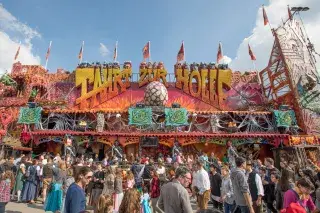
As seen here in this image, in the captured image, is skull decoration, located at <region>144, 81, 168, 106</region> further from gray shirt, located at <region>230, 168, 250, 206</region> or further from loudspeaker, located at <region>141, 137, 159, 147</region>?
gray shirt, located at <region>230, 168, 250, 206</region>

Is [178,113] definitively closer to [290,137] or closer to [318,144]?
[290,137]

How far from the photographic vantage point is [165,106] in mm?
22359

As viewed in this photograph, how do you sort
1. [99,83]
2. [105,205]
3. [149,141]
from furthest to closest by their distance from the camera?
[99,83] < [149,141] < [105,205]

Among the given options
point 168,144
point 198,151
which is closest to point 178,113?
point 168,144

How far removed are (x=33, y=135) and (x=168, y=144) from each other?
406 inches

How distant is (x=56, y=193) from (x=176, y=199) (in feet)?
20.0

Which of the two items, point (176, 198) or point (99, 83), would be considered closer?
point (176, 198)

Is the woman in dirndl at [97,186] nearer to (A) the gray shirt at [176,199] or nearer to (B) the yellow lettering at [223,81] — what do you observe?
(A) the gray shirt at [176,199]

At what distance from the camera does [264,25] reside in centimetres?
2684

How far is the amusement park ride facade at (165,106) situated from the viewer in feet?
65.7

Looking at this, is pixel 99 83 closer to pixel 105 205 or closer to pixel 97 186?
pixel 97 186

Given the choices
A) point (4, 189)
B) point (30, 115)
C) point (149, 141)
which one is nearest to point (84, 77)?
point (30, 115)

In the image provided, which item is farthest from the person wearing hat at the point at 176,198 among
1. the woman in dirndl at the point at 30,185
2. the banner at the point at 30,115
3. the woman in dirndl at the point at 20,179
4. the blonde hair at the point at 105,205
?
the banner at the point at 30,115

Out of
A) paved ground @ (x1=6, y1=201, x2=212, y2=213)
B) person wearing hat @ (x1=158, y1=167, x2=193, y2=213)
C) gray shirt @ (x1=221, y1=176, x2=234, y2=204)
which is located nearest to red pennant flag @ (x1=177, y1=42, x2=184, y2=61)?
paved ground @ (x1=6, y1=201, x2=212, y2=213)
